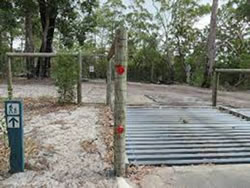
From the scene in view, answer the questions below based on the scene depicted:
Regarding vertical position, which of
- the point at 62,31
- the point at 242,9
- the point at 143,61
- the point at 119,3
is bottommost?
the point at 143,61

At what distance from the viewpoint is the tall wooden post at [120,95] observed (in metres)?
2.65

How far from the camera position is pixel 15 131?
261 cm

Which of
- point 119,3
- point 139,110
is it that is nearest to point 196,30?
point 119,3

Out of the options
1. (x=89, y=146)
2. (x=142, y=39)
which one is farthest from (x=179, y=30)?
(x=89, y=146)

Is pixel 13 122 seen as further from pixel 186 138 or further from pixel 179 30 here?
pixel 179 30

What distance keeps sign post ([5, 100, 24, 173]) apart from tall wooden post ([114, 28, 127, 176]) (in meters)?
0.83

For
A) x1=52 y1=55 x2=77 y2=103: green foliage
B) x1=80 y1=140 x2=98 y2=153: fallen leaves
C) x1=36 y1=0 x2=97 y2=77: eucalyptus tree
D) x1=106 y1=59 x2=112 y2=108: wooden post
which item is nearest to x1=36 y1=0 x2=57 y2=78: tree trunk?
x1=36 y1=0 x2=97 y2=77: eucalyptus tree

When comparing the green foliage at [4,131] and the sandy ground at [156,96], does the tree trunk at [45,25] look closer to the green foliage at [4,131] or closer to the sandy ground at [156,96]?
the sandy ground at [156,96]

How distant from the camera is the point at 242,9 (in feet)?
46.0

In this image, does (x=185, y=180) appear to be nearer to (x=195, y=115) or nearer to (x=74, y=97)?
(x=195, y=115)

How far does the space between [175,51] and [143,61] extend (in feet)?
7.12

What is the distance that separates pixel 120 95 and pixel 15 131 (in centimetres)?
96

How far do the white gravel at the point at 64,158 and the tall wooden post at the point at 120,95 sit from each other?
0.62 feet

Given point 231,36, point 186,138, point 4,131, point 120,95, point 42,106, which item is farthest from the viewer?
point 231,36
